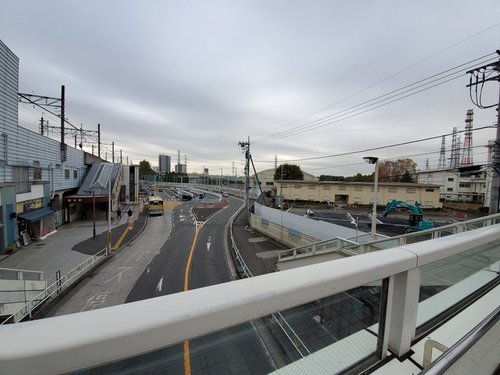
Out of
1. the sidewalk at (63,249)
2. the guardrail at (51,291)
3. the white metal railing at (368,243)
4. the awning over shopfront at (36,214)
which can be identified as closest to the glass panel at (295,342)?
the white metal railing at (368,243)

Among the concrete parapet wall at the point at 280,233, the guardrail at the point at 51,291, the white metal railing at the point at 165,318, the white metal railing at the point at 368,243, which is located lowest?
the guardrail at the point at 51,291

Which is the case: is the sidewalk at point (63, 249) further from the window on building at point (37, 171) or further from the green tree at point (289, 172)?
the green tree at point (289, 172)

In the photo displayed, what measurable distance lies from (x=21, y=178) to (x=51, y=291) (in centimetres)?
1148

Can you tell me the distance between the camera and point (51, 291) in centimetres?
1027

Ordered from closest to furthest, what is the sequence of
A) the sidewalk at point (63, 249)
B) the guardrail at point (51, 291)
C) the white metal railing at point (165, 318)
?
the white metal railing at point (165, 318) → the guardrail at point (51, 291) → the sidewalk at point (63, 249)

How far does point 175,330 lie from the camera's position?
29.3 inches

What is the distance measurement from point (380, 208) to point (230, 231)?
24.0m

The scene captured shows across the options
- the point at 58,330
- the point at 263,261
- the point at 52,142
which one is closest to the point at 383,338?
the point at 58,330

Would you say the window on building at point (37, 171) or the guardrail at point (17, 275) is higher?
the window on building at point (37, 171)

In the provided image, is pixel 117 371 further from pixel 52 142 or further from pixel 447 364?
pixel 52 142

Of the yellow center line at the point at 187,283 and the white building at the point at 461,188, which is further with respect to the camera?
the white building at the point at 461,188

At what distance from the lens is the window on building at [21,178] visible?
16.5 m

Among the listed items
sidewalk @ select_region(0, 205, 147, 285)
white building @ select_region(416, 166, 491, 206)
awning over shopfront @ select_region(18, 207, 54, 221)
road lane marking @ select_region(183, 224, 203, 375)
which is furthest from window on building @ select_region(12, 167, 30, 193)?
white building @ select_region(416, 166, 491, 206)

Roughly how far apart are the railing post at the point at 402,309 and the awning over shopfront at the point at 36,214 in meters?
22.2
